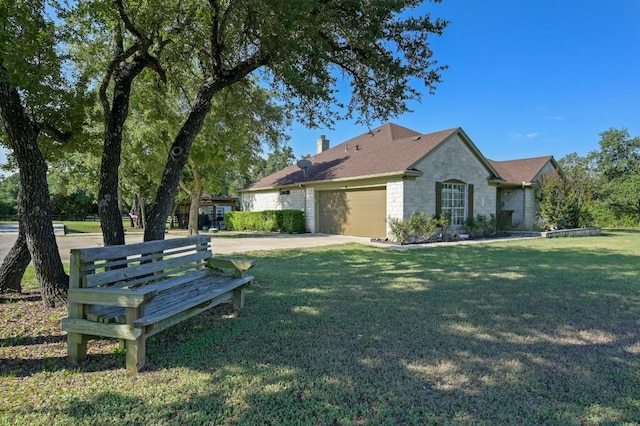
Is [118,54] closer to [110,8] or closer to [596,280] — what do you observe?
[110,8]

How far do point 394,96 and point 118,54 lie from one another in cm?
514

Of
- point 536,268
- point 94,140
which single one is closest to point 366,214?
point 536,268

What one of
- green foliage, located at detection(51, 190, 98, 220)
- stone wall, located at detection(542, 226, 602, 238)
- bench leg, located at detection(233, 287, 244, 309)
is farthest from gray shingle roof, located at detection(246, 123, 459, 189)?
green foliage, located at detection(51, 190, 98, 220)

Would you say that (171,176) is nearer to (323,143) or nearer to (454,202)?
(454,202)

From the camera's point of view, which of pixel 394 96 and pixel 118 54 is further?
pixel 394 96

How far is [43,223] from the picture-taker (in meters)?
4.80

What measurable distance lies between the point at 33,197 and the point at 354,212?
13.6 meters

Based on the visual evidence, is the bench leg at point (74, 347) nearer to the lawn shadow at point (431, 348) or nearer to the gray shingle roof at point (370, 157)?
the lawn shadow at point (431, 348)

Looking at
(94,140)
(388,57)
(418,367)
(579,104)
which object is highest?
(579,104)

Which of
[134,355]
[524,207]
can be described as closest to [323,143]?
[524,207]

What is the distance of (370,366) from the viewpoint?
3238mm

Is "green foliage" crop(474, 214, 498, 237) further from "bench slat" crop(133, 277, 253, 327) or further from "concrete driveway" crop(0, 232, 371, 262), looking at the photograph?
"bench slat" crop(133, 277, 253, 327)

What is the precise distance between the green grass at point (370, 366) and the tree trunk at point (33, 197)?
1124mm

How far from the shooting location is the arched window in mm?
16281
